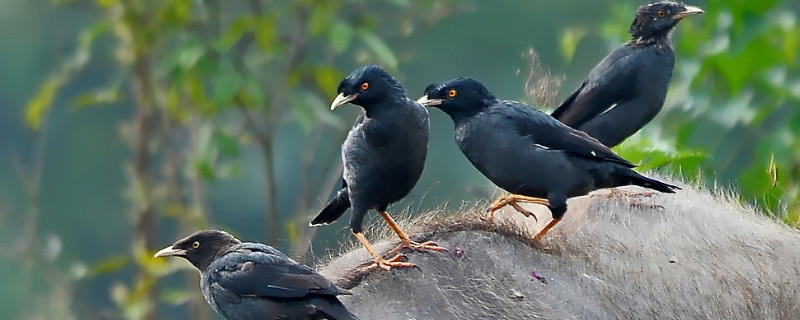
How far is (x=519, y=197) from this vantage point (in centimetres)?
292

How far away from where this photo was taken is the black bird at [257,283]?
2.35 meters

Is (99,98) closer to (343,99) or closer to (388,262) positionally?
(343,99)

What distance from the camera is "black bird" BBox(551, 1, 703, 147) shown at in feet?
11.2

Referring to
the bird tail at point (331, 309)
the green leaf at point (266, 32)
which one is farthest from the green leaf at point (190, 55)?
the bird tail at point (331, 309)

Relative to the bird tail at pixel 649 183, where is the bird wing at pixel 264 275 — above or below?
above

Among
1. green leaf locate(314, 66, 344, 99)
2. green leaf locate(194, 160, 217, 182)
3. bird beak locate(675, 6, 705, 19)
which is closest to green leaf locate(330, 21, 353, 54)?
green leaf locate(314, 66, 344, 99)

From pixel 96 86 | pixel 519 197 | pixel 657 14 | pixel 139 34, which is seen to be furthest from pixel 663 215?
pixel 96 86

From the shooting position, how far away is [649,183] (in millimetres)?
2787

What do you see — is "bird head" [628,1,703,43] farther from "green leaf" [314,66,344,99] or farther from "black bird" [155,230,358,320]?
"green leaf" [314,66,344,99]

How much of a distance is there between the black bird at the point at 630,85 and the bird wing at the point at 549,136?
534 millimetres

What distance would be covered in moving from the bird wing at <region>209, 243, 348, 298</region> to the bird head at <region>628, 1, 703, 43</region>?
1494 millimetres

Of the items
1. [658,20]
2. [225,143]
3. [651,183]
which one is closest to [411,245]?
[651,183]

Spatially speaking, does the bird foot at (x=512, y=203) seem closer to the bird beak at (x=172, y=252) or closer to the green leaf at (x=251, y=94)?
the bird beak at (x=172, y=252)

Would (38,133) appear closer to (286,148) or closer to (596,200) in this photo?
(286,148)
